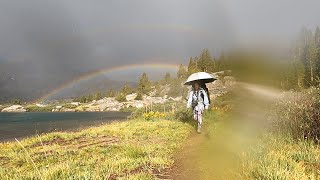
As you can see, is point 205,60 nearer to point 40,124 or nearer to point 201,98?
point 40,124

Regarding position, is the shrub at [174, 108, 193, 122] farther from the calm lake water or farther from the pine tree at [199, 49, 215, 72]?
the pine tree at [199, 49, 215, 72]

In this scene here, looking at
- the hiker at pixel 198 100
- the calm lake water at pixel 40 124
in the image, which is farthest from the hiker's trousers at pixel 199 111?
the calm lake water at pixel 40 124

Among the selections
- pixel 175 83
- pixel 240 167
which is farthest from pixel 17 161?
pixel 175 83

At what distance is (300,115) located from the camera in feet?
33.8

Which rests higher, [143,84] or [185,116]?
[143,84]

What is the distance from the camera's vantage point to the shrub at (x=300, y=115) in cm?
980

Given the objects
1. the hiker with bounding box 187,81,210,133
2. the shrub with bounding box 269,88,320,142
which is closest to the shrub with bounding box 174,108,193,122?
the hiker with bounding box 187,81,210,133

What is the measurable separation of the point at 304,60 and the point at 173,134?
88228mm

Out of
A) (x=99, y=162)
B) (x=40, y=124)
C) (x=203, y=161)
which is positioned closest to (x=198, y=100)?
(x=203, y=161)

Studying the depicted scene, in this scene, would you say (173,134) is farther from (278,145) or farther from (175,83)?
(175,83)

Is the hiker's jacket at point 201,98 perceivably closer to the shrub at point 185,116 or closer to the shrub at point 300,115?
the shrub at point 300,115

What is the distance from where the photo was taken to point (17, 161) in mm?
10328

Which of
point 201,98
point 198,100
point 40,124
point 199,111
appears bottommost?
point 40,124

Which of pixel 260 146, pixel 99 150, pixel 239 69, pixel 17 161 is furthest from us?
pixel 239 69
